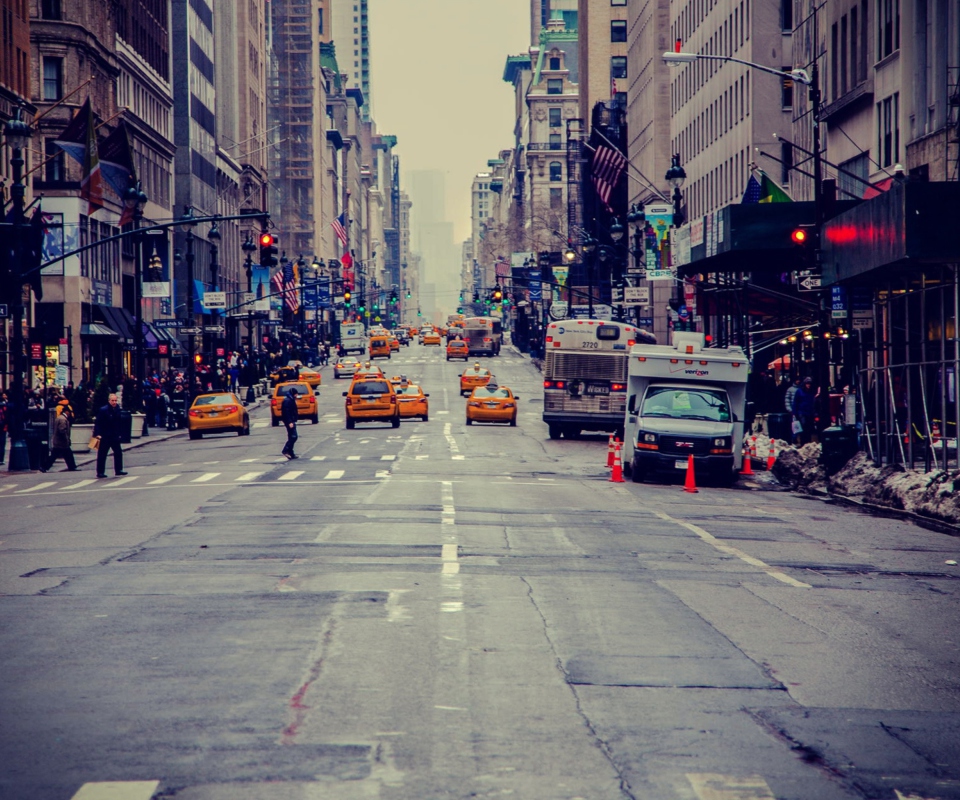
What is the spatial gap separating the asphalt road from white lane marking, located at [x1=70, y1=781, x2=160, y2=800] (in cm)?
2

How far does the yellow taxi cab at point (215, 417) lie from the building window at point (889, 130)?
22954mm

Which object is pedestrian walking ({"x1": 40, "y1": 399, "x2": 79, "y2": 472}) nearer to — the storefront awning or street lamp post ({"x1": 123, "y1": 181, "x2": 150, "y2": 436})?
street lamp post ({"x1": 123, "y1": 181, "x2": 150, "y2": 436})

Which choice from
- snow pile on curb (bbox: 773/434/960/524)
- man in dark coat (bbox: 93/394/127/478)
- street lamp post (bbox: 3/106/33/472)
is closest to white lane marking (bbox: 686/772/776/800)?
snow pile on curb (bbox: 773/434/960/524)

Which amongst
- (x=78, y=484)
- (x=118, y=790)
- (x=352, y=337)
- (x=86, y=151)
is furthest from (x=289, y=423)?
(x=352, y=337)

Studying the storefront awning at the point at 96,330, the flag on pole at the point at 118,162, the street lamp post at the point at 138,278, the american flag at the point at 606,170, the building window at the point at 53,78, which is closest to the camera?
the street lamp post at the point at 138,278

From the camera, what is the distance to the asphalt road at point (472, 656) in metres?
7.53

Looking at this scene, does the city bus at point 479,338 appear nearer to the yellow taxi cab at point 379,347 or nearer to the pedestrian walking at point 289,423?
the yellow taxi cab at point 379,347

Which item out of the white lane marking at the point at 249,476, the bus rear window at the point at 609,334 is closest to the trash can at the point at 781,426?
the bus rear window at the point at 609,334

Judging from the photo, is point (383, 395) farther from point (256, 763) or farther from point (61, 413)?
point (256, 763)

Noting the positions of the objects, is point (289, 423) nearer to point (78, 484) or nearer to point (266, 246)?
point (266, 246)

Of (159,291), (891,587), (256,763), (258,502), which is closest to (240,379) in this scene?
(159,291)

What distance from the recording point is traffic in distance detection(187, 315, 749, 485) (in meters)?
29.8

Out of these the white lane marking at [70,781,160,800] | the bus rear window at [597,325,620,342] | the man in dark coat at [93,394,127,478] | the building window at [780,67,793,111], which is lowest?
the white lane marking at [70,781,160,800]

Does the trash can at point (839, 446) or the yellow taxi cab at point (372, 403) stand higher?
the yellow taxi cab at point (372, 403)
